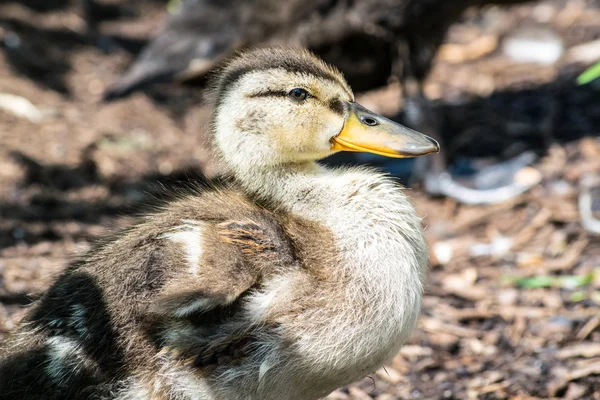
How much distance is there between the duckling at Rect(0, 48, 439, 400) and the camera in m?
2.64

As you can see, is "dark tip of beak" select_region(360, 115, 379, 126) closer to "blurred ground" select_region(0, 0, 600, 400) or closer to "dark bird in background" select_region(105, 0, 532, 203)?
"blurred ground" select_region(0, 0, 600, 400)

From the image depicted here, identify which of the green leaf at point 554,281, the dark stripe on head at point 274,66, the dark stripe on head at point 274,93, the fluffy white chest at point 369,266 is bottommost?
the green leaf at point 554,281

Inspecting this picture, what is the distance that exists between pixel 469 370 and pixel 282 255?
152cm

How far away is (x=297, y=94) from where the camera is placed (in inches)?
122

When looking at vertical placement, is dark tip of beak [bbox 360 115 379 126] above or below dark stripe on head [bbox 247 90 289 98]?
below

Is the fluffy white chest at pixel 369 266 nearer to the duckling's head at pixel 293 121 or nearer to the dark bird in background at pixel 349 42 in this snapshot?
the duckling's head at pixel 293 121

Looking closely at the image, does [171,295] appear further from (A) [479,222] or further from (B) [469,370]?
(A) [479,222]

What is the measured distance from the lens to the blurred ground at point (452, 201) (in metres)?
3.87

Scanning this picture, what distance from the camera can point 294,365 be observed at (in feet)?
8.87

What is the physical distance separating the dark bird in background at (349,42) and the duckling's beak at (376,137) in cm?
245

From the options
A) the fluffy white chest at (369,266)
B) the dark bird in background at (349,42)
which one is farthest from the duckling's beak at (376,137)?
the dark bird in background at (349,42)

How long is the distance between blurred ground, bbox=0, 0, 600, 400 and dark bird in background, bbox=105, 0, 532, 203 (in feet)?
0.83

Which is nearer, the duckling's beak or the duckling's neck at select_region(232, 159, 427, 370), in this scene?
the duckling's neck at select_region(232, 159, 427, 370)

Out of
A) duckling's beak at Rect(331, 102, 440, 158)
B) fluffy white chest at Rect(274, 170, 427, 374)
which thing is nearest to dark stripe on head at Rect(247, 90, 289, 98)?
duckling's beak at Rect(331, 102, 440, 158)
